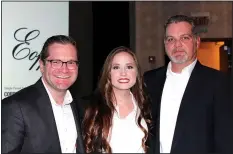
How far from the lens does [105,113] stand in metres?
2.22

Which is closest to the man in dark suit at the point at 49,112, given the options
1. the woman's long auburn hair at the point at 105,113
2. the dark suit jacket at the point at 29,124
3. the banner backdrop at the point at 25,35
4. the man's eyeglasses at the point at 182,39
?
the dark suit jacket at the point at 29,124

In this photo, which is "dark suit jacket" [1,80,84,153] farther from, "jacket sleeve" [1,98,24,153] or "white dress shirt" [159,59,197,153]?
"white dress shirt" [159,59,197,153]

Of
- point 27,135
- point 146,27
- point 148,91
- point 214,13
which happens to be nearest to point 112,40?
point 146,27

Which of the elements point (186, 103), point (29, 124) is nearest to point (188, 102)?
point (186, 103)

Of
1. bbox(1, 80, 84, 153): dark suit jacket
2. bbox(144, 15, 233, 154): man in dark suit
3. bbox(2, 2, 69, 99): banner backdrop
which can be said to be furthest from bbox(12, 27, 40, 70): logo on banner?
bbox(1, 80, 84, 153): dark suit jacket

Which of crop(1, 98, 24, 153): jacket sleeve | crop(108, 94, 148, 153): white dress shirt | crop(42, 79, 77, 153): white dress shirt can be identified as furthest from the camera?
crop(108, 94, 148, 153): white dress shirt

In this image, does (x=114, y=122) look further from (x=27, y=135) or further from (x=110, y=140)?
(x=27, y=135)

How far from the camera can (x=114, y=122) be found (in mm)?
2191

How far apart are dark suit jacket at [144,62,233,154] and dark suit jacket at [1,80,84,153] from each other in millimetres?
749

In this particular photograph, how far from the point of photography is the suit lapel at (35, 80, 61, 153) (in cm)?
182

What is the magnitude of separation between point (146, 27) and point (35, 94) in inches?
153

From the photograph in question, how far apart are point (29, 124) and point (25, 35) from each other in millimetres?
1641

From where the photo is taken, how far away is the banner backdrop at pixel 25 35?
3197 mm

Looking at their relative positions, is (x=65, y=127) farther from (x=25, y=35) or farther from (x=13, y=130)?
(x=25, y=35)
